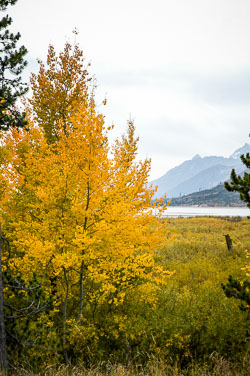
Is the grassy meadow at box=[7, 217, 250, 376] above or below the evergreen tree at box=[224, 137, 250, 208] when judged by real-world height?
below

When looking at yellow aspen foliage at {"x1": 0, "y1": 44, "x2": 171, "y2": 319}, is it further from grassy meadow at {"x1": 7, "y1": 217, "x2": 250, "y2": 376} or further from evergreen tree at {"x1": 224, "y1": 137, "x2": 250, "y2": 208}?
evergreen tree at {"x1": 224, "y1": 137, "x2": 250, "y2": 208}

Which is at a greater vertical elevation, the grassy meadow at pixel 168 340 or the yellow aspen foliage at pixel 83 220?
the yellow aspen foliage at pixel 83 220

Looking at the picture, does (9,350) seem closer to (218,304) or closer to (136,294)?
(136,294)

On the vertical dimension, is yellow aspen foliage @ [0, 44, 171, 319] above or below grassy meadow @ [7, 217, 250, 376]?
above

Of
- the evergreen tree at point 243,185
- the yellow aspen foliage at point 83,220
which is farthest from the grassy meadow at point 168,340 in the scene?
the evergreen tree at point 243,185

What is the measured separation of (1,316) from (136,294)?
4825 millimetres

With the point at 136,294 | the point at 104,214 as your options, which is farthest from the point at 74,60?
the point at 136,294

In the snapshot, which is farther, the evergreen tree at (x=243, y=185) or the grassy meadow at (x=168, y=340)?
the evergreen tree at (x=243, y=185)

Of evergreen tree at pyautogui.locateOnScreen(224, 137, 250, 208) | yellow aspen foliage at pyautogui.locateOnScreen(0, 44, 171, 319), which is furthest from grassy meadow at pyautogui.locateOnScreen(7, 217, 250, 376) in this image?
evergreen tree at pyautogui.locateOnScreen(224, 137, 250, 208)

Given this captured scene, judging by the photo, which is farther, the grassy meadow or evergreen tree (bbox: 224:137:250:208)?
evergreen tree (bbox: 224:137:250:208)

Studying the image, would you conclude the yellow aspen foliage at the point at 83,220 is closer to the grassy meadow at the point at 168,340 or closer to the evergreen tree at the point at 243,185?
the grassy meadow at the point at 168,340

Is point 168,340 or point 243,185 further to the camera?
point 168,340

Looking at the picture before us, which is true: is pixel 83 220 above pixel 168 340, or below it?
above

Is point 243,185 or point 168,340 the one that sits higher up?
point 243,185
